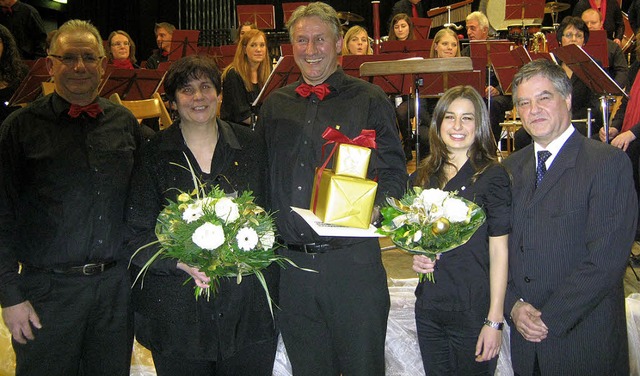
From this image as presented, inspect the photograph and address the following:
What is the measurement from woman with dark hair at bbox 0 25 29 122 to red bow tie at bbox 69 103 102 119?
283 centimetres

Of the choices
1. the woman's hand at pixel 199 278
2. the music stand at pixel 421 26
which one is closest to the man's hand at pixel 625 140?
the woman's hand at pixel 199 278

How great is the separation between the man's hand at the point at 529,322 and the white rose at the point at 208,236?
1375 millimetres

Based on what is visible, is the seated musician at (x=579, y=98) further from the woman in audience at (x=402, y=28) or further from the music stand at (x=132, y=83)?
the music stand at (x=132, y=83)

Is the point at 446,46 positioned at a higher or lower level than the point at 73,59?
higher

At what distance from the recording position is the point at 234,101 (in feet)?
19.7

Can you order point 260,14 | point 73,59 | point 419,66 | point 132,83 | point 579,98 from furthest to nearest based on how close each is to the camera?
point 260,14 → point 579,98 → point 132,83 → point 419,66 → point 73,59

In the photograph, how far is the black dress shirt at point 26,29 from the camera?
811 centimetres

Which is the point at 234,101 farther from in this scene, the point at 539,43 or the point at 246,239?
the point at 539,43

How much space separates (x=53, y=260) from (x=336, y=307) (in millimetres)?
1343

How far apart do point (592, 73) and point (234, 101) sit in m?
3.40

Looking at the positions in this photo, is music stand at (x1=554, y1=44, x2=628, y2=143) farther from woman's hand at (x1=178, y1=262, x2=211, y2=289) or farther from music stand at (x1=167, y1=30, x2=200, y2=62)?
music stand at (x1=167, y1=30, x2=200, y2=62)

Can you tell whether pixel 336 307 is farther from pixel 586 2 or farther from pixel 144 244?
pixel 586 2

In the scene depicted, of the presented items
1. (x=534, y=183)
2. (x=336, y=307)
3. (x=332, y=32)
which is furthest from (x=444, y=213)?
(x=332, y=32)

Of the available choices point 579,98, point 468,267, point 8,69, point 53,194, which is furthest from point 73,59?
point 579,98
